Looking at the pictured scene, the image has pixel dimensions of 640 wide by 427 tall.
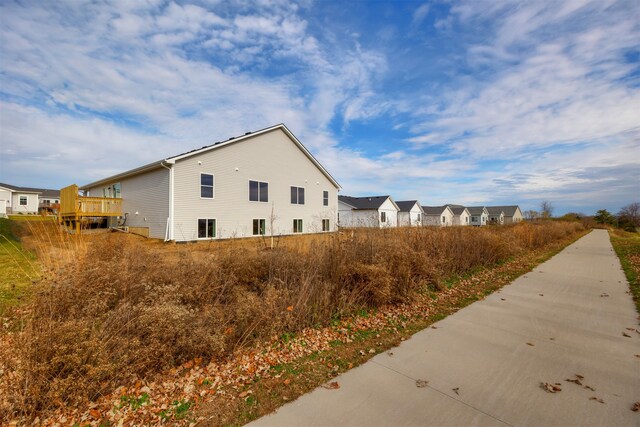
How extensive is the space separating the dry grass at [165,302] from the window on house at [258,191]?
12.8 m

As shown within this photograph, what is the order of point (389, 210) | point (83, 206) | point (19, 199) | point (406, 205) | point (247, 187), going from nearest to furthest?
point (83, 206) < point (247, 187) < point (19, 199) < point (389, 210) < point (406, 205)

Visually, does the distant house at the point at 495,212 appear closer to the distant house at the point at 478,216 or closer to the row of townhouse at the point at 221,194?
the distant house at the point at 478,216

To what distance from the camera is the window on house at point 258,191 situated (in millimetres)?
19052

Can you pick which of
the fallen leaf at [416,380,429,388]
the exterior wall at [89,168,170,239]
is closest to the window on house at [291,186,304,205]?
the exterior wall at [89,168,170,239]

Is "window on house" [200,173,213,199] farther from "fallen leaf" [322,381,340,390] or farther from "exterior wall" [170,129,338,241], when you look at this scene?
"fallen leaf" [322,381,340,390]

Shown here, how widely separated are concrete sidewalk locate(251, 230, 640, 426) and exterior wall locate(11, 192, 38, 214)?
5410 centimetres

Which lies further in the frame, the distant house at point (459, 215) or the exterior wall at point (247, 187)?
the distant house at point (459, 215)

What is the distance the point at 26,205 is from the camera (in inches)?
1576

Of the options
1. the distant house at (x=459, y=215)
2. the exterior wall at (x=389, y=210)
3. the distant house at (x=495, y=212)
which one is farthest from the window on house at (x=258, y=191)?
the distant house at (x=495, y=212)

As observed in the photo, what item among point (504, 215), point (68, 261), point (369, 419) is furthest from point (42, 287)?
point (504, 215)

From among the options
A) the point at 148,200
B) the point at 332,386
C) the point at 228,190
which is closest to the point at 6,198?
the point at 148,200

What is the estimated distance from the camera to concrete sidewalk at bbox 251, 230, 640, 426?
2.62 m

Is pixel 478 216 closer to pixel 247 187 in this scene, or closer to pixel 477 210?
pixel 477 210

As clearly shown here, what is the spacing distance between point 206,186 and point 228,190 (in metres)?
1.37
